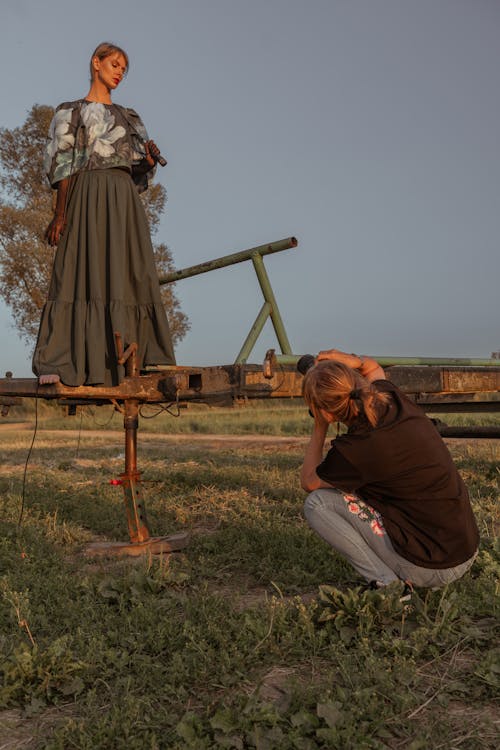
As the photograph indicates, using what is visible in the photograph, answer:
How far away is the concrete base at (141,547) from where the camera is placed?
4.72 metres

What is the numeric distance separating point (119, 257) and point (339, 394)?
2389 millimetres

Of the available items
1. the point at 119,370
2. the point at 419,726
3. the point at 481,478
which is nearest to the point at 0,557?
the point at 119,370

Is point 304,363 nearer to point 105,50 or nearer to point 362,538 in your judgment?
point 362,538

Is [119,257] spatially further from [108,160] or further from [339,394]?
[339,394]

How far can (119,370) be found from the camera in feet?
15.1

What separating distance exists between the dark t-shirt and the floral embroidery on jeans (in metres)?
0.06

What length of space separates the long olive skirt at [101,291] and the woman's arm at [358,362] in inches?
64.3

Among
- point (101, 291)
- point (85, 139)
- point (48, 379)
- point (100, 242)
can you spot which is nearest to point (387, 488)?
point (48, 379)

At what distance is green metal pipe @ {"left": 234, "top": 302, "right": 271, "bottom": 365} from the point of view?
4.72m

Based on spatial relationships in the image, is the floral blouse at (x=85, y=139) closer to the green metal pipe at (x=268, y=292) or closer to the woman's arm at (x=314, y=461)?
the green metal pipe at (x=268, y=292)

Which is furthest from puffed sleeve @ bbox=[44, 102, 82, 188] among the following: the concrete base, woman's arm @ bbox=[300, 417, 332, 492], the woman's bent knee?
the woman's bent knee

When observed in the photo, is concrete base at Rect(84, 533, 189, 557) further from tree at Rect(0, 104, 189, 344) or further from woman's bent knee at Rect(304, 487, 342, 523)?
tree at Rect(0, 104, 189, 344)

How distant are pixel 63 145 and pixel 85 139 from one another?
0.17 metres

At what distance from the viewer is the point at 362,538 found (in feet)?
11.1
